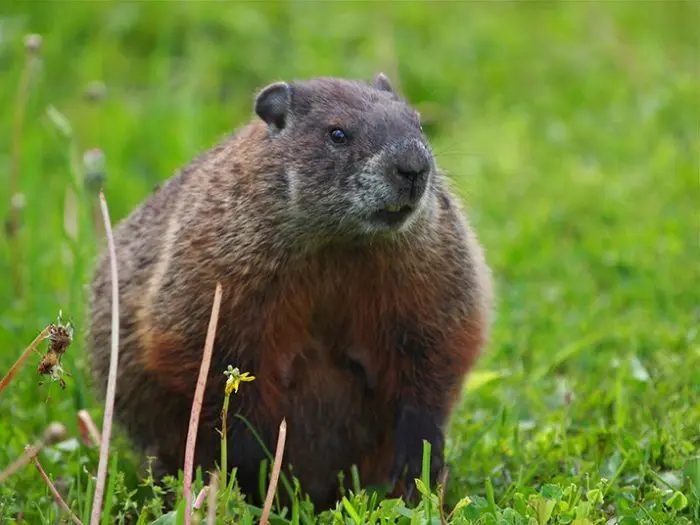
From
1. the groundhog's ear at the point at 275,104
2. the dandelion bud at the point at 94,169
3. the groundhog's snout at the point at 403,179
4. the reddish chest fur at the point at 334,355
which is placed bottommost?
the reddish chest fur at the point at 334,355

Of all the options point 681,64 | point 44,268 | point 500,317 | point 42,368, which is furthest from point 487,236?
point 42,368

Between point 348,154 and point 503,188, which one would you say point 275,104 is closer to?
point 348,154

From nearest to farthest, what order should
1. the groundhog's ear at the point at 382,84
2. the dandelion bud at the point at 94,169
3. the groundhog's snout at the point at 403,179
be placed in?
the groundhog's snout at the point at 403,179
the groundhog's ear at the point at 382,84
the dandelion bud at the point at 94,169

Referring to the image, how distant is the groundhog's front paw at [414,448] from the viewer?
446 centimetres

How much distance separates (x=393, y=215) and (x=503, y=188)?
3.96 metres

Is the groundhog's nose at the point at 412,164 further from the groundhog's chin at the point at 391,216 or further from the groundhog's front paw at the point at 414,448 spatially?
the groundhog's front paw at the point at 414,448

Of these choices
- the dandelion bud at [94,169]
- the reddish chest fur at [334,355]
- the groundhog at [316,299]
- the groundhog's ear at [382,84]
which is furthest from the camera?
the dandelion bud at [94,169]

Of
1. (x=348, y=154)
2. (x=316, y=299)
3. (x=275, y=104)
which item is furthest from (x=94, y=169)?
(x=348, y=154)

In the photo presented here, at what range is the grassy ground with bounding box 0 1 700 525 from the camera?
14.8 ft

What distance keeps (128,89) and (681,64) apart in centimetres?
396

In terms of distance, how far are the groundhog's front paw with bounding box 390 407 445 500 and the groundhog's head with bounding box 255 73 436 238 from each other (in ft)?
2.41

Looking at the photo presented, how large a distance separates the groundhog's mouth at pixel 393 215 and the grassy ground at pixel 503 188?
2.28 feet

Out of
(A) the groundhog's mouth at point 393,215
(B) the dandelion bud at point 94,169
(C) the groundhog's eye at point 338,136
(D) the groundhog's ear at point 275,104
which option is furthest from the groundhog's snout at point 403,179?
(B) the dandelion bud at point 94,169

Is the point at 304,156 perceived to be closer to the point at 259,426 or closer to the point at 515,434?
the point at 259,426
